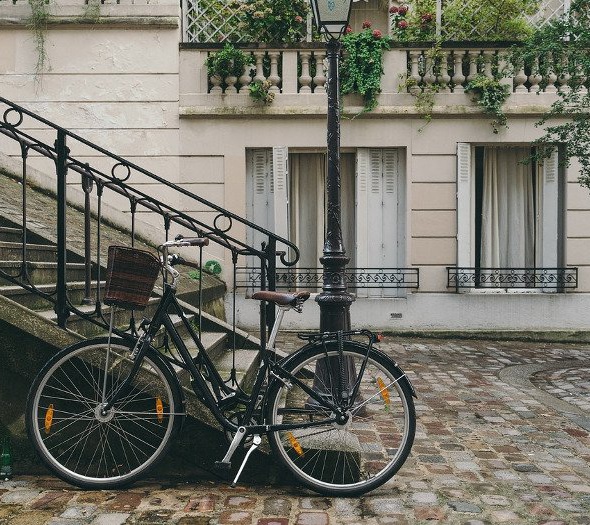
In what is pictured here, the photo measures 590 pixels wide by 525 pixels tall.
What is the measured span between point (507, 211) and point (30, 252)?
27.4ft

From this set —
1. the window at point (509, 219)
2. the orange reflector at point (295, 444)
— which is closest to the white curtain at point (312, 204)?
the window at point (509, 219)

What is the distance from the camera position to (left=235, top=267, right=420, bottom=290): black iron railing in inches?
473

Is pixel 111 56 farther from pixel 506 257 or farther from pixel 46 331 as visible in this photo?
pixel 46 331

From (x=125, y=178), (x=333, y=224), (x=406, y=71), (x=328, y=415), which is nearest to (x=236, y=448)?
(x=328, y=415)

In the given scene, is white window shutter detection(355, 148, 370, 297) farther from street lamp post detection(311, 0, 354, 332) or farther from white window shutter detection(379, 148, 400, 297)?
street lamp post detection(311, 0, 354, 332)

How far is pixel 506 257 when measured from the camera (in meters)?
12.5

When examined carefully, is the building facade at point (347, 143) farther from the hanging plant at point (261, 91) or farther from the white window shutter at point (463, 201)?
the hanging plant at point (261, 91)

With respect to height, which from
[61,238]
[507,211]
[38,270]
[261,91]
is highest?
[261,91]

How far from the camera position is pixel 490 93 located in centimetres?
1177

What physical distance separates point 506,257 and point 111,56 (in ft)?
23.3

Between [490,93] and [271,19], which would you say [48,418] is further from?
[490,93]

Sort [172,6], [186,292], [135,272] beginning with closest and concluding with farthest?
[135,272]
[186,292]
[172,6]

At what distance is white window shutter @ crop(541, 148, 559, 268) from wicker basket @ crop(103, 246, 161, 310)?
366 inches

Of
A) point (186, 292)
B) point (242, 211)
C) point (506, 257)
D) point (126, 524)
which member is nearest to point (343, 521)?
point (126, 524)
